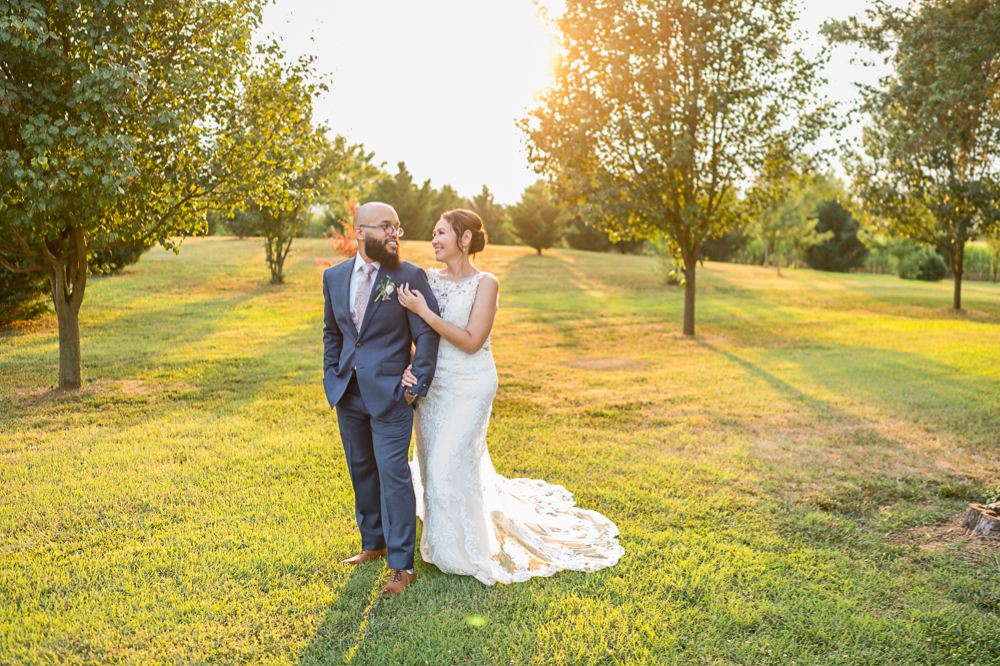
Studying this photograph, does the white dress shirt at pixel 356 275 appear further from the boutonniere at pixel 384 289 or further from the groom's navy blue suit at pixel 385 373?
the boutonniere at pixel 384 289

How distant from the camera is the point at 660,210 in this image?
1592cm

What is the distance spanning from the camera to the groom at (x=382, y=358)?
4.21 meters

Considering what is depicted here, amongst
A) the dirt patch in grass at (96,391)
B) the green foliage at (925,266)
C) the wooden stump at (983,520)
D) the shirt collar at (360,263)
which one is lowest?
the wooden stump at (983,520)

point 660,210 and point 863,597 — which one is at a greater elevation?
point 660,210

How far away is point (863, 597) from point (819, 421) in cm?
498

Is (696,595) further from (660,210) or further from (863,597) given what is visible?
(660,210)

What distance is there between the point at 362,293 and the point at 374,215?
53 centimetres

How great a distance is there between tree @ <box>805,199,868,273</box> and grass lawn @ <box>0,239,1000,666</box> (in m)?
45.3

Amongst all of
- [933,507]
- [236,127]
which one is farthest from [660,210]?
[933,507]

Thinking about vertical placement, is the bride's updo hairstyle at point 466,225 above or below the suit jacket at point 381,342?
above

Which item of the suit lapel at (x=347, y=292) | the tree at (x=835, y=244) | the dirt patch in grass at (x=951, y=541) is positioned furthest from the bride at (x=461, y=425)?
the tree at (x=835, y=244)

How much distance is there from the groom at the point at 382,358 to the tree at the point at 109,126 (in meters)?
4.43

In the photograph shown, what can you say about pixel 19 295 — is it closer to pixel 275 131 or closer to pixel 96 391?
pixel 96 391

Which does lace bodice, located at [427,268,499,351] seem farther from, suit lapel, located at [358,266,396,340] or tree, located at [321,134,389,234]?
tree, located at [321,134,389,234]
